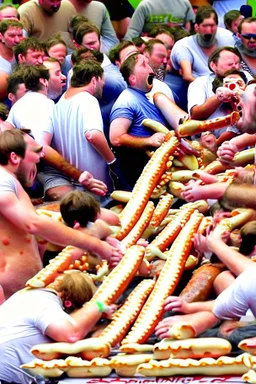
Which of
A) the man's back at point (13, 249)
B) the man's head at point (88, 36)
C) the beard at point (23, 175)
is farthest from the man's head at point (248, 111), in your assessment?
the man's head at point (88, 36)

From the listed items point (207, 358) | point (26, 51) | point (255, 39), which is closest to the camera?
point (207, 358)

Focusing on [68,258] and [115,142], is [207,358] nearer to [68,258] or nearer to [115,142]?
[68,258]

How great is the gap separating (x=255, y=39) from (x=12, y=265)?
4.43m

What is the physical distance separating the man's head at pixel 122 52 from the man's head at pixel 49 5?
3.45 ft

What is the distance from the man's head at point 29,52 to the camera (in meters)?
10.6

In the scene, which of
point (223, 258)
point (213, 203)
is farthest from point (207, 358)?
point (213, 203)

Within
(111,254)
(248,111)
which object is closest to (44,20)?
(248,111)

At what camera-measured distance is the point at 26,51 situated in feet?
34.8

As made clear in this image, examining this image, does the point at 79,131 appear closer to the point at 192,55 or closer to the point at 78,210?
the point at 78,210

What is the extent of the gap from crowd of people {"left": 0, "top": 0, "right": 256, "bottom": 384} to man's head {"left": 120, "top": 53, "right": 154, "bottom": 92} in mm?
11

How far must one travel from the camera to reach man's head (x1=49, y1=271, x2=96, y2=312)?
726cm

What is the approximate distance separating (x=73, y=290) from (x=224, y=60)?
3662 millimetres

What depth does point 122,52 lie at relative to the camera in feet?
36.3

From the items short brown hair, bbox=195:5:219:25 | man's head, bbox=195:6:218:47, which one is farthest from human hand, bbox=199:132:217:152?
short brown hair, bbox=195:5:219:25
